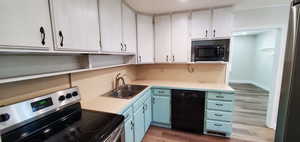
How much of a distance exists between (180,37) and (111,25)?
137 centimetres

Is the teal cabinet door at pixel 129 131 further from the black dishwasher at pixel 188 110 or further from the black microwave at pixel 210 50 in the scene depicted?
the black microwave at pixel 210 50

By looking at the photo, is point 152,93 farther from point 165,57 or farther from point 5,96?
point 5,96

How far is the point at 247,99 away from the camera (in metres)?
4.09

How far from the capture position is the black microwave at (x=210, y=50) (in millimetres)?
2195

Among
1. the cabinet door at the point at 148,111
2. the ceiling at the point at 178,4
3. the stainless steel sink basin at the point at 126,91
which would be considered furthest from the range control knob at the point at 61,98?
the ceiling at the point at 178,4

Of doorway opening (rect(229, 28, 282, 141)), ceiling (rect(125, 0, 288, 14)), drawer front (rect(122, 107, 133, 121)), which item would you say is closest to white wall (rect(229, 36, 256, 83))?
doorway opening (rect(229, 28, 282, 141))

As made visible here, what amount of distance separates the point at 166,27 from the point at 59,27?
6.45 ft

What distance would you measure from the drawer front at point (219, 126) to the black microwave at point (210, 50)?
3.63 ft

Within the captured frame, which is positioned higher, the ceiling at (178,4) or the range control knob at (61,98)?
the ceiling at (178,4)

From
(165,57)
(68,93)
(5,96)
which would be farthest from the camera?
(165,57)

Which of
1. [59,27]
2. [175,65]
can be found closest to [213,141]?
[175,65]

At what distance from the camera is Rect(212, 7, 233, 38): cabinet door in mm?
2174

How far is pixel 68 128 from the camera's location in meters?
1.01

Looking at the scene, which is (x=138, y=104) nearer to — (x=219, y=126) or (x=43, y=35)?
(x=43, y=35)
